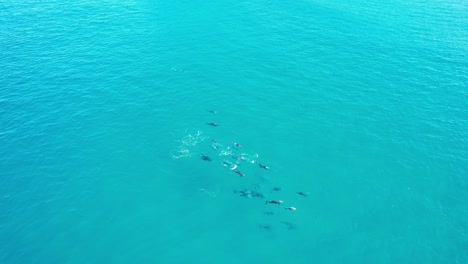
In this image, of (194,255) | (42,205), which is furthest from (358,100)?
(42,205)

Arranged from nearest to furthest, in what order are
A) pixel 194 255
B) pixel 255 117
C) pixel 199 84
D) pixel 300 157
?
pixel 194 255 < pixel 300 157 < pixel 255 117 < pixel 199 84

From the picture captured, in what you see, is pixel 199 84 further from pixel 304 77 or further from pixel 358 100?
pixel 358 100

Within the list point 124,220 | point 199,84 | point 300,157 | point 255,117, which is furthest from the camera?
point 199,84

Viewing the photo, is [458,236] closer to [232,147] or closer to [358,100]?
[358,100]

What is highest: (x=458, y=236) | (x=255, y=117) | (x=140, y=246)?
(x=255, y=117)

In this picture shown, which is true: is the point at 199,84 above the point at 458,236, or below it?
above

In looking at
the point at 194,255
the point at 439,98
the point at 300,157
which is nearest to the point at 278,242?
the point at 194,255

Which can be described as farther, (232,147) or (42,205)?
(232,147)
